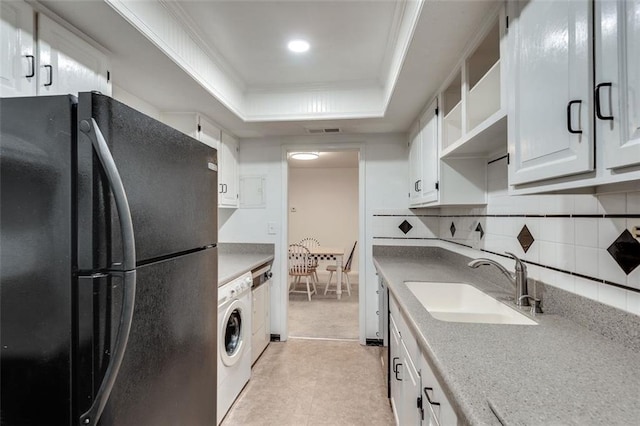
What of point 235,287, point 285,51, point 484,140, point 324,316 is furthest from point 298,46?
point 324,316

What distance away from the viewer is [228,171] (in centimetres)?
290

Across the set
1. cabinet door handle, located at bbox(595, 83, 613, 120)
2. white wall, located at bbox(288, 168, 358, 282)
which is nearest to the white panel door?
cabinet door handle, located at bbox(595, 83, 613, 120)

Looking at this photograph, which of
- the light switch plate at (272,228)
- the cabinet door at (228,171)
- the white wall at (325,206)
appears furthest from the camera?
the white wall at (325,206)

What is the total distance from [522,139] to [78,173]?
1370 mm

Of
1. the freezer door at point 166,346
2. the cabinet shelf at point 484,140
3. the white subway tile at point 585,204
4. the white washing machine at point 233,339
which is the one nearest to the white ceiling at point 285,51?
the cabinet shelf at point 484,140

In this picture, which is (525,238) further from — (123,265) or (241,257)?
(241,257)

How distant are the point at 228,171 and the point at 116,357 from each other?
2255 mm

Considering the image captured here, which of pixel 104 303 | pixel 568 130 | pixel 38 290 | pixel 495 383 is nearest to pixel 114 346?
pixel 104 303

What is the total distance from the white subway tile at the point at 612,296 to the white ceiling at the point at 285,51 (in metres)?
1.14

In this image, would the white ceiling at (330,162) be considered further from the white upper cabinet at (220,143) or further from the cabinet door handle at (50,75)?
the cabinet door handle at (50,75)

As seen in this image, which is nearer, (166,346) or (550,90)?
(550,90)

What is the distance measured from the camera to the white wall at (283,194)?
2.99 metres

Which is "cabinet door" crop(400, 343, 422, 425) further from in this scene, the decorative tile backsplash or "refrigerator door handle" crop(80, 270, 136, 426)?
"refrigerator door handle" crop(80, 270, 136, 426)

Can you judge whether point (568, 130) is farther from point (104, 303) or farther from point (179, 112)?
point (179, 112)
